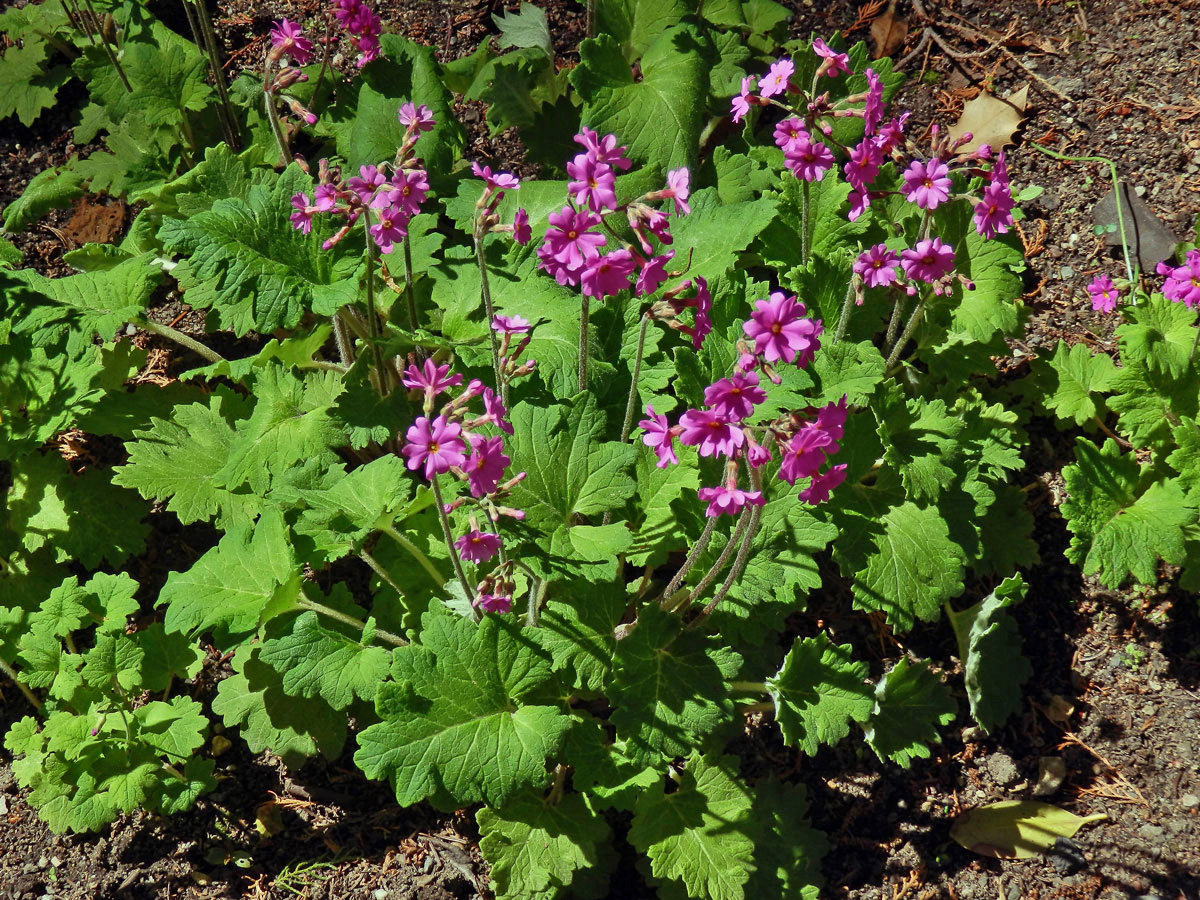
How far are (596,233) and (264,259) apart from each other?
1427 millimetres

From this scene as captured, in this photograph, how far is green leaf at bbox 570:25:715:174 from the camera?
409 cm

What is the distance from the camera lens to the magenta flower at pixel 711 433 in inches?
92.0

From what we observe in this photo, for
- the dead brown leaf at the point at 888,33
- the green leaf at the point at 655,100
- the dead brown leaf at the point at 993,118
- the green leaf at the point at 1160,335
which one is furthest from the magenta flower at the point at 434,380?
the dead brown leaf at the point at 888,33

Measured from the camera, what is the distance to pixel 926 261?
3221mm

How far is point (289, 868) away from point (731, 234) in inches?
113

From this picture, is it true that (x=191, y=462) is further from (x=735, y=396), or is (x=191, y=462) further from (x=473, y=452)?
(x=735, y=396)

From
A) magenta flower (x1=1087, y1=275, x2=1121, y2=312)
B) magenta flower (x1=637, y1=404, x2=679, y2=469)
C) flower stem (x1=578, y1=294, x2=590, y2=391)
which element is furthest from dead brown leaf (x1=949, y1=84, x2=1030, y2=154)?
magenta flower (x1=637, y1=404, x2=679, y2=469)

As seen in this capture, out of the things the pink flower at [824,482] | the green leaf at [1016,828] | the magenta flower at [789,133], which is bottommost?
the green leaf at [1016,828]

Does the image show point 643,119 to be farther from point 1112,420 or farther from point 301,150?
point 1112,420

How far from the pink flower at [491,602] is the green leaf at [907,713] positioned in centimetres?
131

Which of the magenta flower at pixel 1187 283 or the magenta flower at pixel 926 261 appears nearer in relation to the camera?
the magenta flower at pixel 926 261

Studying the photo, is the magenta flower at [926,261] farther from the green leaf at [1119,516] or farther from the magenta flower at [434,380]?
the magenta flower at [434,380]

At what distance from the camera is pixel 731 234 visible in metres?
3.86

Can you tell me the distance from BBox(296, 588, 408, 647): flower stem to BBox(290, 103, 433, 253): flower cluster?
3.97 ft
